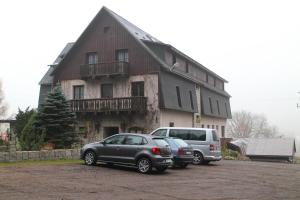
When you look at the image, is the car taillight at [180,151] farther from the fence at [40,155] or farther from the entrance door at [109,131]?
the entrance door at [109,131]

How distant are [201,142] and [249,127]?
274ft

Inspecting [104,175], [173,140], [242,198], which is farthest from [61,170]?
[242,198]

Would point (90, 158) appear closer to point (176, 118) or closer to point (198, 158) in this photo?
point (198, 158)

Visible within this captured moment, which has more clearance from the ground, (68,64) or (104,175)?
(68,64)

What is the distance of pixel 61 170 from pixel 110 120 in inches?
663

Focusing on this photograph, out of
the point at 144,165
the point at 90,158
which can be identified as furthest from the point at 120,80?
the point at 144,165

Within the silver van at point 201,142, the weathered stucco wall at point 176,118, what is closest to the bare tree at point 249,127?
the weathered stucco wall at point 176,118

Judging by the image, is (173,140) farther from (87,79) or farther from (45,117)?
(87,79)

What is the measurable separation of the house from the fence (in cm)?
980

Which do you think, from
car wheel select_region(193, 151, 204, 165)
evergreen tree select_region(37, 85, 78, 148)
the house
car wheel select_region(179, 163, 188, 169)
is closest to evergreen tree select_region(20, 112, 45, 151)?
evergreen tree select_region(37, 85, 78, 148)

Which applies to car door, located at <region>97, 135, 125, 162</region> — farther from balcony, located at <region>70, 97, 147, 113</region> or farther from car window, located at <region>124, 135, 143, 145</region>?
balcony, located at <region>70, 97, 147, 113</region>

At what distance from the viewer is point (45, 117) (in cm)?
2447

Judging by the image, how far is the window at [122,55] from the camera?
1344 inches

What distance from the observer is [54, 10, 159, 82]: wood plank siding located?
33188 mm
